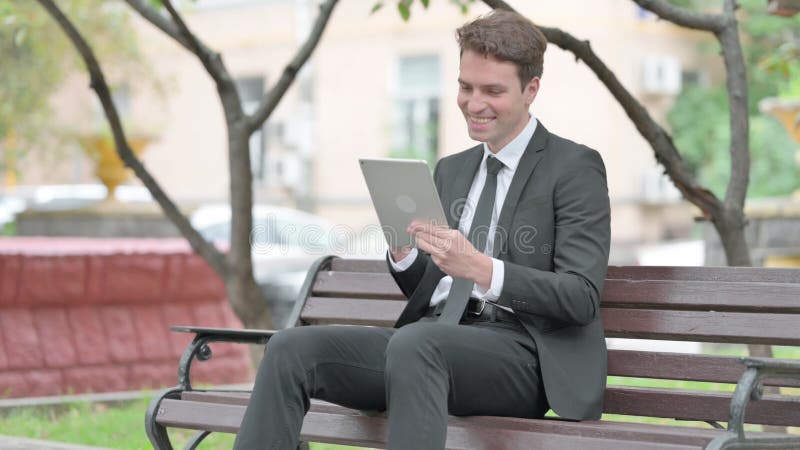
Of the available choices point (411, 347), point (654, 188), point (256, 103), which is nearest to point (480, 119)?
point (411, 347)

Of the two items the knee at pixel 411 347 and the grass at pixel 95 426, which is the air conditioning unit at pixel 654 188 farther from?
the knee at pixel 411 347

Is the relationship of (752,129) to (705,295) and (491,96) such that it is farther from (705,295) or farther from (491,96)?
(491,96)

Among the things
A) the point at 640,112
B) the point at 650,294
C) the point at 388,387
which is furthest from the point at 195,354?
the point at 640,112

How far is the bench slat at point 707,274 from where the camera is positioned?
412 centimetres

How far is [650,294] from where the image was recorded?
167 inches

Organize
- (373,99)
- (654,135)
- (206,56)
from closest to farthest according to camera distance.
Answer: (654,135) → (206,56) → (373,99)

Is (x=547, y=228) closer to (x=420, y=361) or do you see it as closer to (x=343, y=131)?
(x=420, y=361)

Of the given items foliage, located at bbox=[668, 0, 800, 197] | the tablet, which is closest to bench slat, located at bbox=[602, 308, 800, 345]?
the tablet

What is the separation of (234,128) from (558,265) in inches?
130

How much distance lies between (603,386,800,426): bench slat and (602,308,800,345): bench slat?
171mm

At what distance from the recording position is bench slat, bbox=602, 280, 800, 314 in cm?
404

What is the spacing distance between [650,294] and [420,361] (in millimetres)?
993

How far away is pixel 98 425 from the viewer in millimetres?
6477

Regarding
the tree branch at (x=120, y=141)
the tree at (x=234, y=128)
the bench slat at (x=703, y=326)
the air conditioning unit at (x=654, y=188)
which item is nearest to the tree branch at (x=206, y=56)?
the tree at (x=234, y=128)
